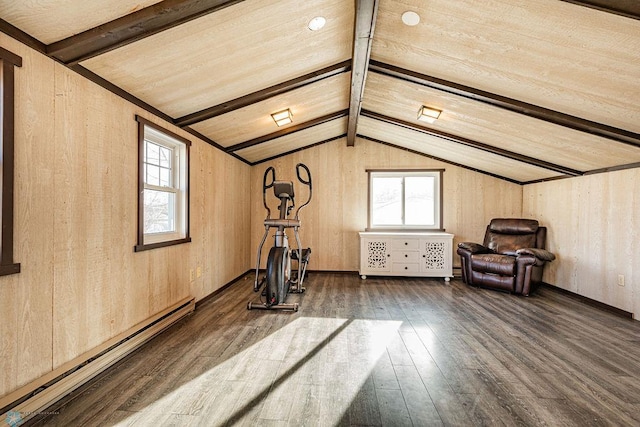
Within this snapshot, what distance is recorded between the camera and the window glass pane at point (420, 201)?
5613 mm

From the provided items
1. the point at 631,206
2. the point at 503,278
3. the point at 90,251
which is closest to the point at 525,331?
the point at 503,278

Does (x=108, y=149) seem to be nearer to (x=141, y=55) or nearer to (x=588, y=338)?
(x=141, y=55)

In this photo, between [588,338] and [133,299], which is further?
[588,338]

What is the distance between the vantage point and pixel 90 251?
204cm

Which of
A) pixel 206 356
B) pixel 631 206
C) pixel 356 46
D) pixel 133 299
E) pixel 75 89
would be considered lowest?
pixel 206 356

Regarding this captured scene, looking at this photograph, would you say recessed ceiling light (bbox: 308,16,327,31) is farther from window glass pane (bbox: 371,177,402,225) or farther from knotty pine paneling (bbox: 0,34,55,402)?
window glass pane (bbox: 371,177,402,225)

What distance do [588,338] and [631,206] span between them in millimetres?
1720

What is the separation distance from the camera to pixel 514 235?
4758mm

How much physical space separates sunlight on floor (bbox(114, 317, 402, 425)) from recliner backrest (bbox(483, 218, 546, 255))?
3.07 m

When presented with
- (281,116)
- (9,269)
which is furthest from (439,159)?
(9,269)

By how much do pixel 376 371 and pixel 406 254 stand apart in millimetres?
3191

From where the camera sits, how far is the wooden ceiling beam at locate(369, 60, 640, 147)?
276cm

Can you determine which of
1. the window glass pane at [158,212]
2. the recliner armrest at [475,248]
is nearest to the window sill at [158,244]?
the window glass pane at [158,212]

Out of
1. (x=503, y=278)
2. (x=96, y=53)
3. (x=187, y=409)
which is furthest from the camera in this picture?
(x=503, y=278)
